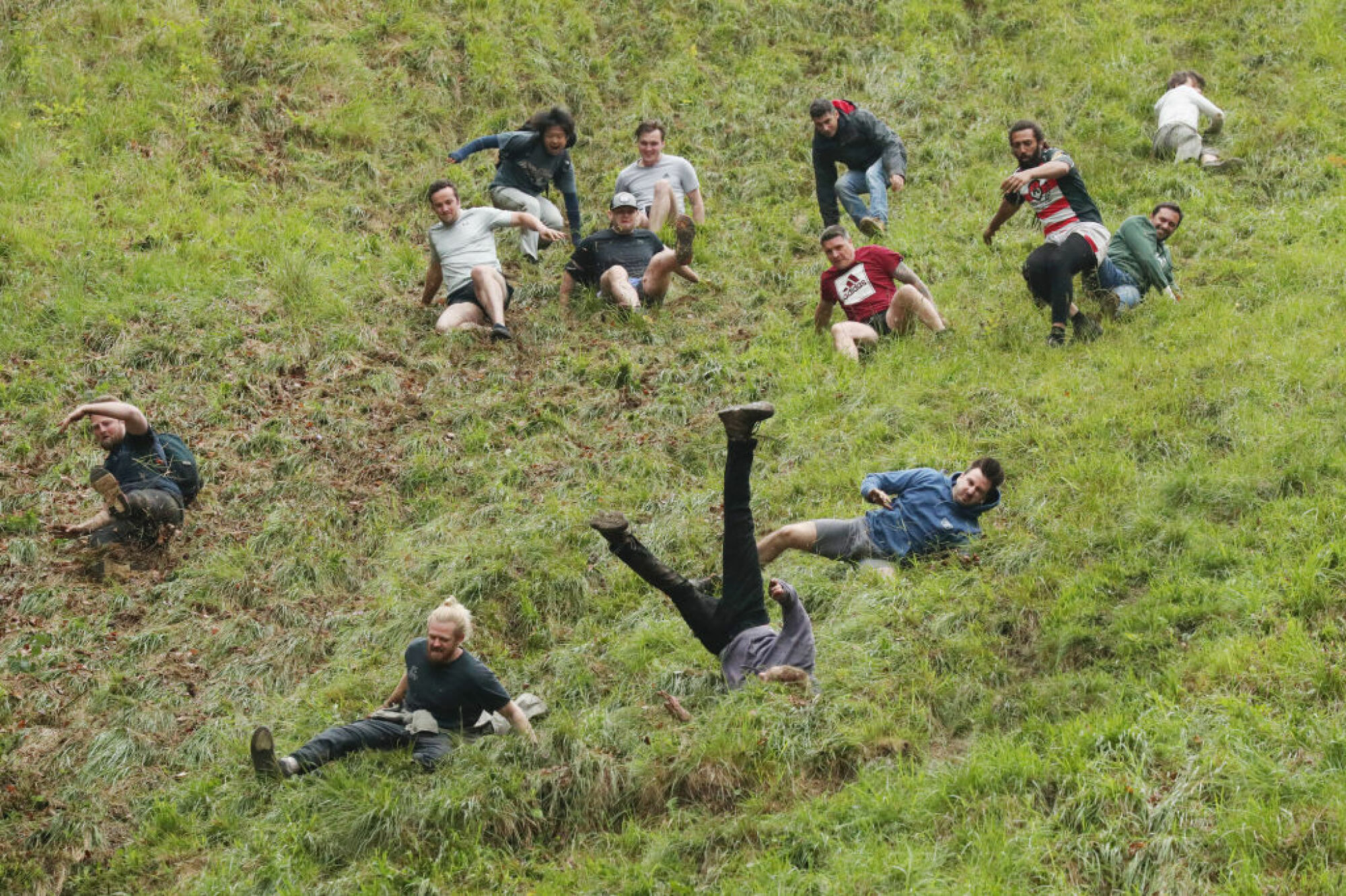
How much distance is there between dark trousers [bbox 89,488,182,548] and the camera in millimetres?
8867

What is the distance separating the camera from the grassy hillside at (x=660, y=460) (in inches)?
229

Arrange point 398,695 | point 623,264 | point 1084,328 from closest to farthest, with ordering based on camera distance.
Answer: point 398,695 → point 1084,328 → point 623,264

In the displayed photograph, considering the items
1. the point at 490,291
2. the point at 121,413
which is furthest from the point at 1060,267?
the point at 121,413

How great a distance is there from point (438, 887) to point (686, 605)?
191cm

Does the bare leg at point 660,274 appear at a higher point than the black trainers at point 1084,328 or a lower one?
higher

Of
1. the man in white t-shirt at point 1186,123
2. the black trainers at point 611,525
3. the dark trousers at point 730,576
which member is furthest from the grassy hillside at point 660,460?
the black trainers at point 611,525

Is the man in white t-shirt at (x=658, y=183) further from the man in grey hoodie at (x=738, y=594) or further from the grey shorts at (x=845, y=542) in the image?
the man in grey hoodie at (x=738, y=594)

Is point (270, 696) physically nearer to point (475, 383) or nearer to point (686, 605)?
point (686, 605)

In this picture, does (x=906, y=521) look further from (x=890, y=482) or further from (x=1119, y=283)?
(x=1119, y=283)

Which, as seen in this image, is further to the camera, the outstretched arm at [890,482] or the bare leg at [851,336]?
the bare leg at [851,336]

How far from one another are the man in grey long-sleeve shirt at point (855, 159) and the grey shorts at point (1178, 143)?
345 cm

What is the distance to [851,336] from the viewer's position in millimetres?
10781

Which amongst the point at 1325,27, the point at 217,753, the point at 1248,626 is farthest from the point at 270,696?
the point at 1325,27

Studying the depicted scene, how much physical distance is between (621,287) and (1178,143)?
21.9 feet
